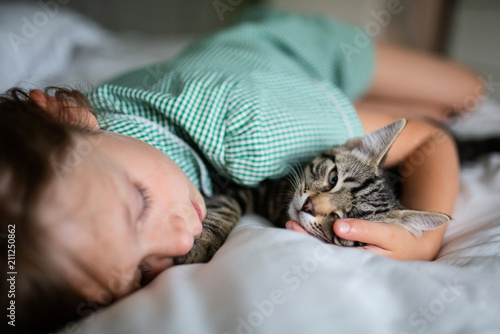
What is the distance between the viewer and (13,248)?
501 millimetres

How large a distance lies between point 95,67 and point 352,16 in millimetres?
2418

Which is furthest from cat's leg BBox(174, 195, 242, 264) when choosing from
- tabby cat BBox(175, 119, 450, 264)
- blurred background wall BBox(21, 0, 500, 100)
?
blurred background wall BBox(21, 0, 500, 100)

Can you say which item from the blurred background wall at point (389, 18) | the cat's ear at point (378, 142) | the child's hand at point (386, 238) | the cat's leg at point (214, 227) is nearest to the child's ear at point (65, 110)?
the cat's leg at point (214, 227)

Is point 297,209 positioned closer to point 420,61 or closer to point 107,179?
point 107,179

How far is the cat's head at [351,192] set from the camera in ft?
2.56

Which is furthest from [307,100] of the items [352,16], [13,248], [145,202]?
[352,16]

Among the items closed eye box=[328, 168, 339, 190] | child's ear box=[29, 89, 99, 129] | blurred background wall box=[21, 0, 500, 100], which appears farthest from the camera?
blurred background wall box=[21, 0, 500, 100]

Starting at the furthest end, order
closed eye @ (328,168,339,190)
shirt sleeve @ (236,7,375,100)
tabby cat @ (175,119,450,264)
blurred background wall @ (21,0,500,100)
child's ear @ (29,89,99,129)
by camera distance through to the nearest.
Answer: blurred background wall @ (21,0,500,100) < shirt sleeve @ (236,7,375,100) < closed eye @ (328,168,339,190) < tabby cat @ (175,119,450,264) < child's ear @ (29,89,99,129)

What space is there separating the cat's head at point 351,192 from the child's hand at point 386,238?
32 mm

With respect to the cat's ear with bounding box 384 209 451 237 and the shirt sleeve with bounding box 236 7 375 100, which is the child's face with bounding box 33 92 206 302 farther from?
the shirt sleeve with bounding box 236 7 375 100

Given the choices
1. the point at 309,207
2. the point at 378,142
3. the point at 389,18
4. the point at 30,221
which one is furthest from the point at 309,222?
the point at 389,18

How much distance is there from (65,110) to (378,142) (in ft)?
2.44

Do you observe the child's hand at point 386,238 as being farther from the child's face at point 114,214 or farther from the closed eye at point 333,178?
the child's face at point 114,214

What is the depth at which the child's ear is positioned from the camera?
663 millimetres
